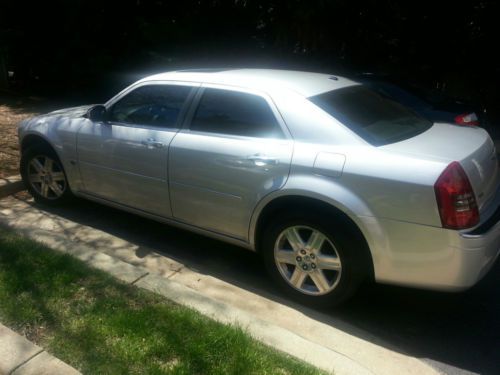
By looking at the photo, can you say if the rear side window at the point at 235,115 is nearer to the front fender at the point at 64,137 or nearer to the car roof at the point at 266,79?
the car roof at the point at 266,79

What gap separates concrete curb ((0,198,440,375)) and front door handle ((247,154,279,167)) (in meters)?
0.99

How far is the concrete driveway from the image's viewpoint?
3.13 metres

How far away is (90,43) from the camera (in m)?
10.4

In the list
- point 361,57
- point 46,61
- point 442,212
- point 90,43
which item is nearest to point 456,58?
point 361,57

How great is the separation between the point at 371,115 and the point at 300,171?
30.6 inches

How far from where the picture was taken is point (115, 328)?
9.67ft

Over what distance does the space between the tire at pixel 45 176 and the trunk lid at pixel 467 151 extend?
11.1 ft

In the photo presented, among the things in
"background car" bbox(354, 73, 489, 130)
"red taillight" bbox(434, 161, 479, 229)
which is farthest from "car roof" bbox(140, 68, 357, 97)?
"background car" bbox(354, 73, 489, 130)

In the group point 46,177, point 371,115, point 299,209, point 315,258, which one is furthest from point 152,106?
point 315,258

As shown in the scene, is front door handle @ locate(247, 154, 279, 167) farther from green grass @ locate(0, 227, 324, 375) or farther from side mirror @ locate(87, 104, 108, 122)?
side mirror @ locate(87, 104, 108, 122)

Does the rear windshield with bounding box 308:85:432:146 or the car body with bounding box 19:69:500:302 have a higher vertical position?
the rear windshield with bounding box 308:85:432:146

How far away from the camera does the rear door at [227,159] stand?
3521 mm

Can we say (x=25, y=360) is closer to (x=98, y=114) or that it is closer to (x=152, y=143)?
(x=152, y=143)

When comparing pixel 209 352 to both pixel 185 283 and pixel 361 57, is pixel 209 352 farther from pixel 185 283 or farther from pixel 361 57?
pixel 361 57
